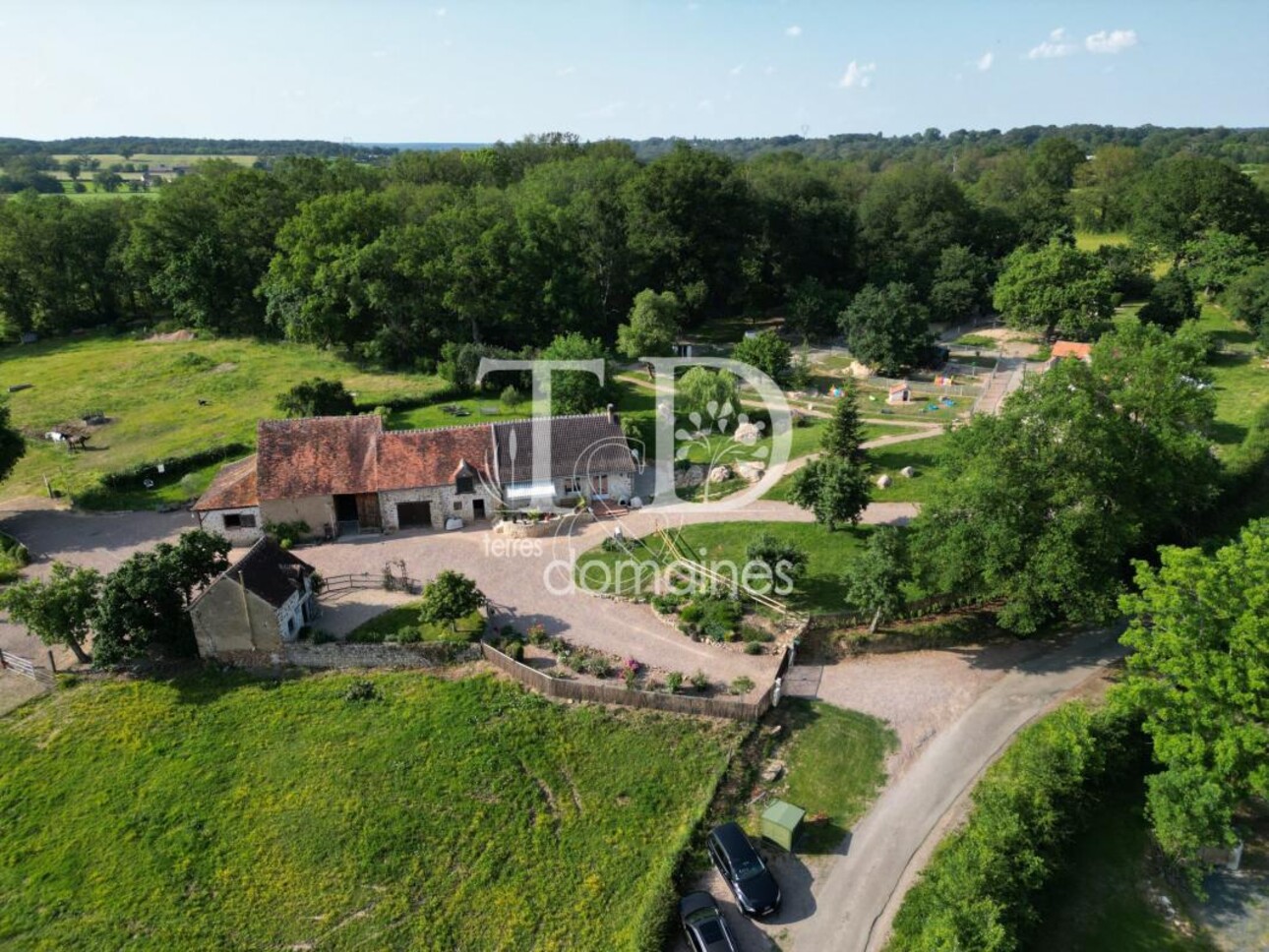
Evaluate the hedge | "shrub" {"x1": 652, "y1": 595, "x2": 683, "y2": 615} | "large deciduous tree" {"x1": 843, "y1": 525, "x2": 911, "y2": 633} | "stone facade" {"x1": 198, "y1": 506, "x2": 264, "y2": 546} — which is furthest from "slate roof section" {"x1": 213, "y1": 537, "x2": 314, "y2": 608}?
the hedge

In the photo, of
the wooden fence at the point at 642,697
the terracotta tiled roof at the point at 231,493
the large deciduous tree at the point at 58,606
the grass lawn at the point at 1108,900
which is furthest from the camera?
the terracotta tiled roof at the point at 231,493

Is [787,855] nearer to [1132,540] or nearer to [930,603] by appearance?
[930,603]

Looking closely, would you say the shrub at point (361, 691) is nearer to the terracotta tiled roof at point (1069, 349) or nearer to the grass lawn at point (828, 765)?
the grass lawn at point (828, 765)

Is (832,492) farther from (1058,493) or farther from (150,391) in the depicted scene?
(150,391)

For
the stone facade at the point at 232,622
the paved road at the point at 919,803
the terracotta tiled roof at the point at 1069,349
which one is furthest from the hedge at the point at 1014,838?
the terracotta tiled roof at the point at 1069,349

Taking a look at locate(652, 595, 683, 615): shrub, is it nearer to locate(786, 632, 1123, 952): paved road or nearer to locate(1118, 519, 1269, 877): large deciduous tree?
locate(786, 632, 1123, 952): paved road

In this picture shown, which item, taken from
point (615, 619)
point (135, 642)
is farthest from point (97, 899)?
point (615, 619)

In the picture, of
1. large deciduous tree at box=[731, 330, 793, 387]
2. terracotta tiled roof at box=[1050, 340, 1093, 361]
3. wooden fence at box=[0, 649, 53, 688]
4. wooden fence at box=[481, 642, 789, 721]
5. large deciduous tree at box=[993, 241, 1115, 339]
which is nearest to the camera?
wooden fence at box=[481, 642, 789, 721]

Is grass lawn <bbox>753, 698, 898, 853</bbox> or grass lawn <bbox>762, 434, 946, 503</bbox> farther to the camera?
grass lawn <bbox>762, 434, 946, 503</bbox>
